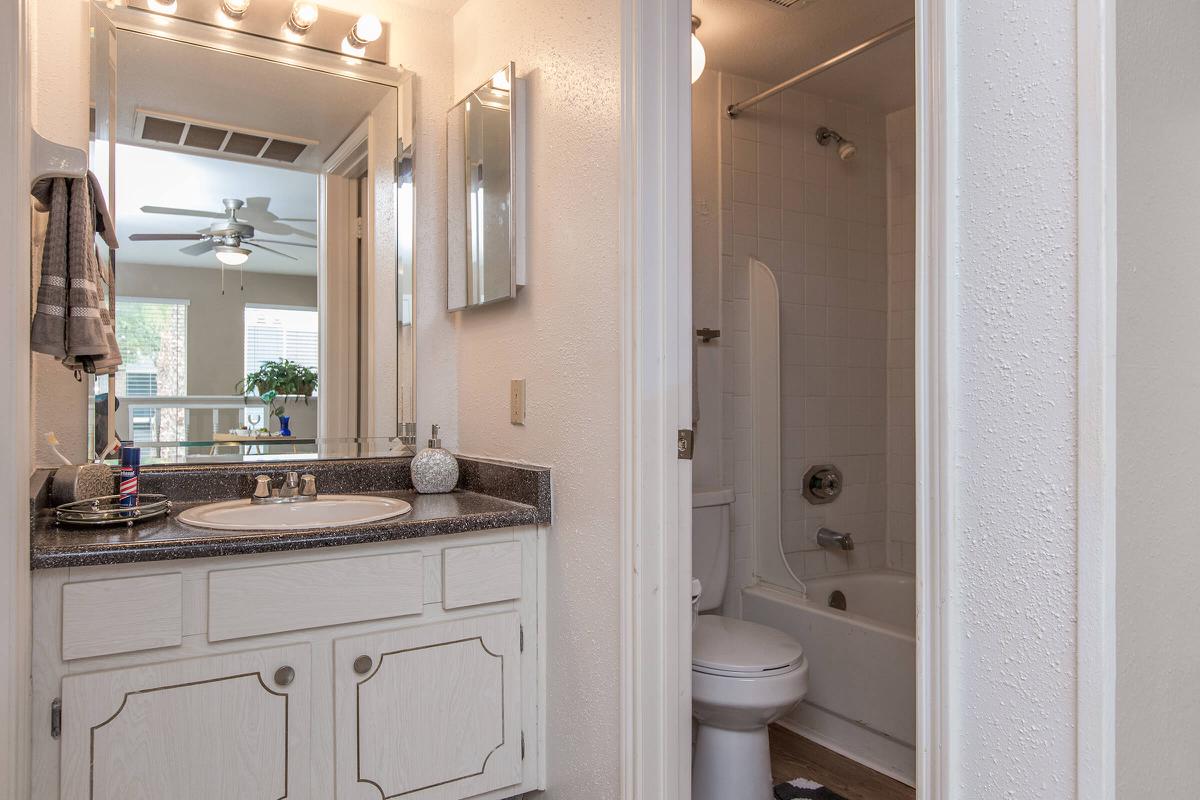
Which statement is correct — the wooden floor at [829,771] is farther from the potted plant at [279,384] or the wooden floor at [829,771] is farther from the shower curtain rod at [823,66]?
the shower curtain rod at [823,66]

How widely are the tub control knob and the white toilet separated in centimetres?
98

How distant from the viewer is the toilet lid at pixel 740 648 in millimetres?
1884

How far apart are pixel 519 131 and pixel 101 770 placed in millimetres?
1603

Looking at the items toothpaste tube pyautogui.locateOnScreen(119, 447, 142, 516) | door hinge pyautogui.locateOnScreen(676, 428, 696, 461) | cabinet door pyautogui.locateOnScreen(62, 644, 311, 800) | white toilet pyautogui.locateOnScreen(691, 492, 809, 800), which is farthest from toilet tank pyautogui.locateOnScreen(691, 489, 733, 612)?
toothpaste tube pyautogui.locateOnScreen(119, 447, 142, 516)

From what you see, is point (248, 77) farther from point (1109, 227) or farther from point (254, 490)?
point (1109, 227)

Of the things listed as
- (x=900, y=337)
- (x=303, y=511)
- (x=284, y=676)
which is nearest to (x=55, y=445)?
(x=303, y=511)

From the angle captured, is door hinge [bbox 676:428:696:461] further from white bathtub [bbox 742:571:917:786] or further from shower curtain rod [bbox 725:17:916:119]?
shower curtain rod [bbox 725:17:916:119]

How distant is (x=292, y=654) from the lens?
1.60 meters

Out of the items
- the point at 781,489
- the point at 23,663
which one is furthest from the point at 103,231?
the point at 781,489

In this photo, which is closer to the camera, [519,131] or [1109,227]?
[1109,227]

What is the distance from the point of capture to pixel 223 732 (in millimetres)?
1542

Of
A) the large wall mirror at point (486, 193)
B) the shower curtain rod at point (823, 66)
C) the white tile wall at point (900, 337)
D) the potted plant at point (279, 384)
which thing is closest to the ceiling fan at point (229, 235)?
the potted plant at point (279, 384)

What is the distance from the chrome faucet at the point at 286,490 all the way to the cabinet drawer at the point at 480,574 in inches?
17.6

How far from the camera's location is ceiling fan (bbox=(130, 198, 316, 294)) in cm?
199
